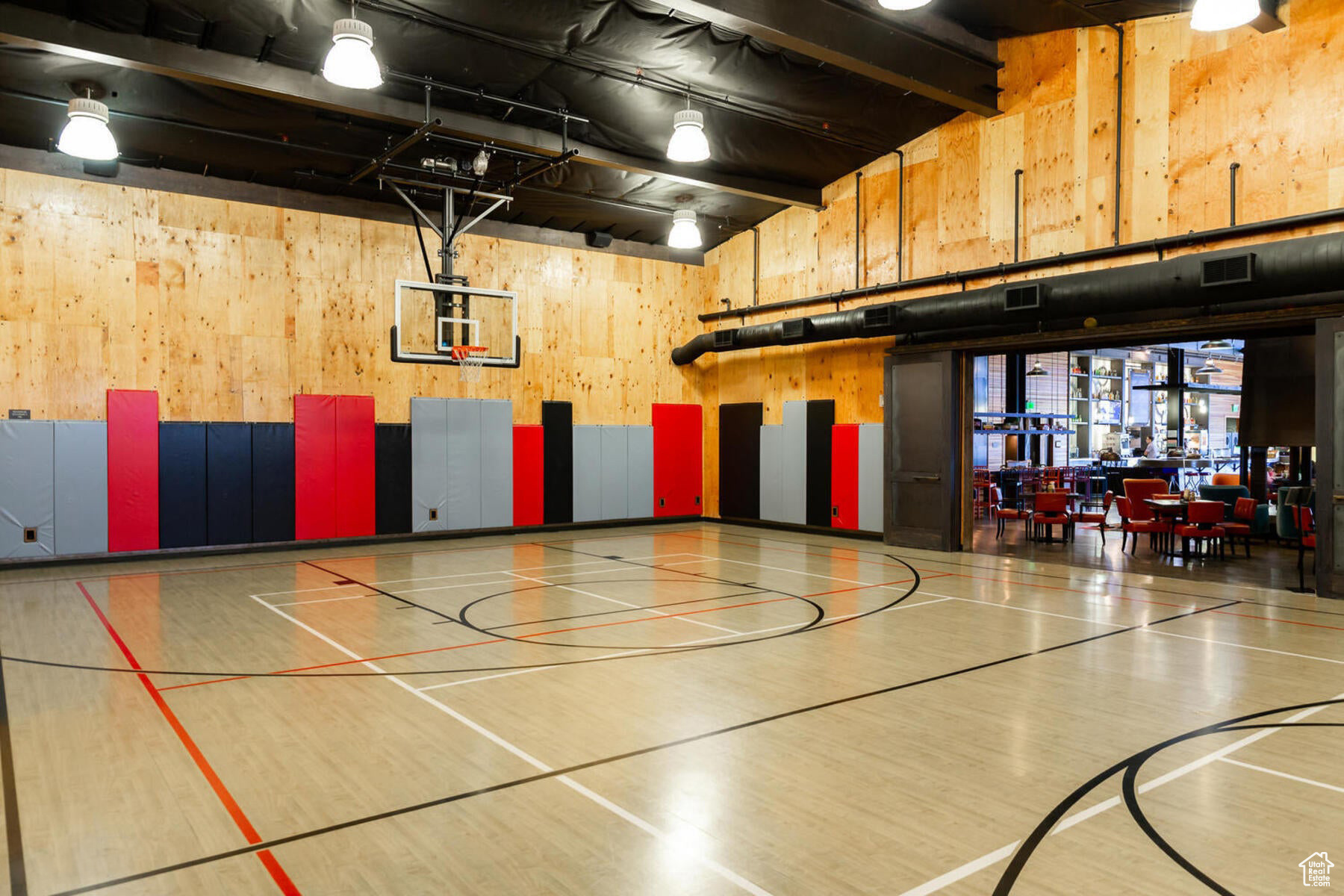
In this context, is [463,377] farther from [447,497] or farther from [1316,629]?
[1316,629]

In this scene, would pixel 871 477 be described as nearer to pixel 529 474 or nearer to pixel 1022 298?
pixel 1022 298

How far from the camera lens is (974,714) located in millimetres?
4520

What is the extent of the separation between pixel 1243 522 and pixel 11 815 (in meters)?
13.4

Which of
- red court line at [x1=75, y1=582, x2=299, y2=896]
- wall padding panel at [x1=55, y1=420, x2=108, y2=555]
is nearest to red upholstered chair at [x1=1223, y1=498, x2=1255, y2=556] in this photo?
red court line at [x1=75, y1=582, x2=299, y2=896]

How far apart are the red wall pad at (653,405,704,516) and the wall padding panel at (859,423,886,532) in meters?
3.77

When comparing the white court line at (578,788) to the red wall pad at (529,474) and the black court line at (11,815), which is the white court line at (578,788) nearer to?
the black court line at (11,815)

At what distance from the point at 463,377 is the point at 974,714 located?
33.5 feet

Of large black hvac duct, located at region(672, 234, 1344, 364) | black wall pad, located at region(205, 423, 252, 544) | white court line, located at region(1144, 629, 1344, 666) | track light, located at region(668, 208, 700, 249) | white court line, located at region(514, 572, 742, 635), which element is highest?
track light, located at region(668, 208, 700, 249)

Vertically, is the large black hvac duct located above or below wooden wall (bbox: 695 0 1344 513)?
below

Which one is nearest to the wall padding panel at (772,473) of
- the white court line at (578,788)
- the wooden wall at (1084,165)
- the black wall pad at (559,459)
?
the wooden wall at (1084,165)

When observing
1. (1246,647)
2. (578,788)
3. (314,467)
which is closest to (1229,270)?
(1246,647)

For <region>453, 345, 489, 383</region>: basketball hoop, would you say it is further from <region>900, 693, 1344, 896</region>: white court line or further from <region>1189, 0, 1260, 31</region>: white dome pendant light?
<region>900, 693, 1344, 896</region>: white court line

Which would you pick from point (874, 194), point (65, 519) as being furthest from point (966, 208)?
point (65, 519)

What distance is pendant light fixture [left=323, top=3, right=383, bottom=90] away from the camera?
616 centimetres
